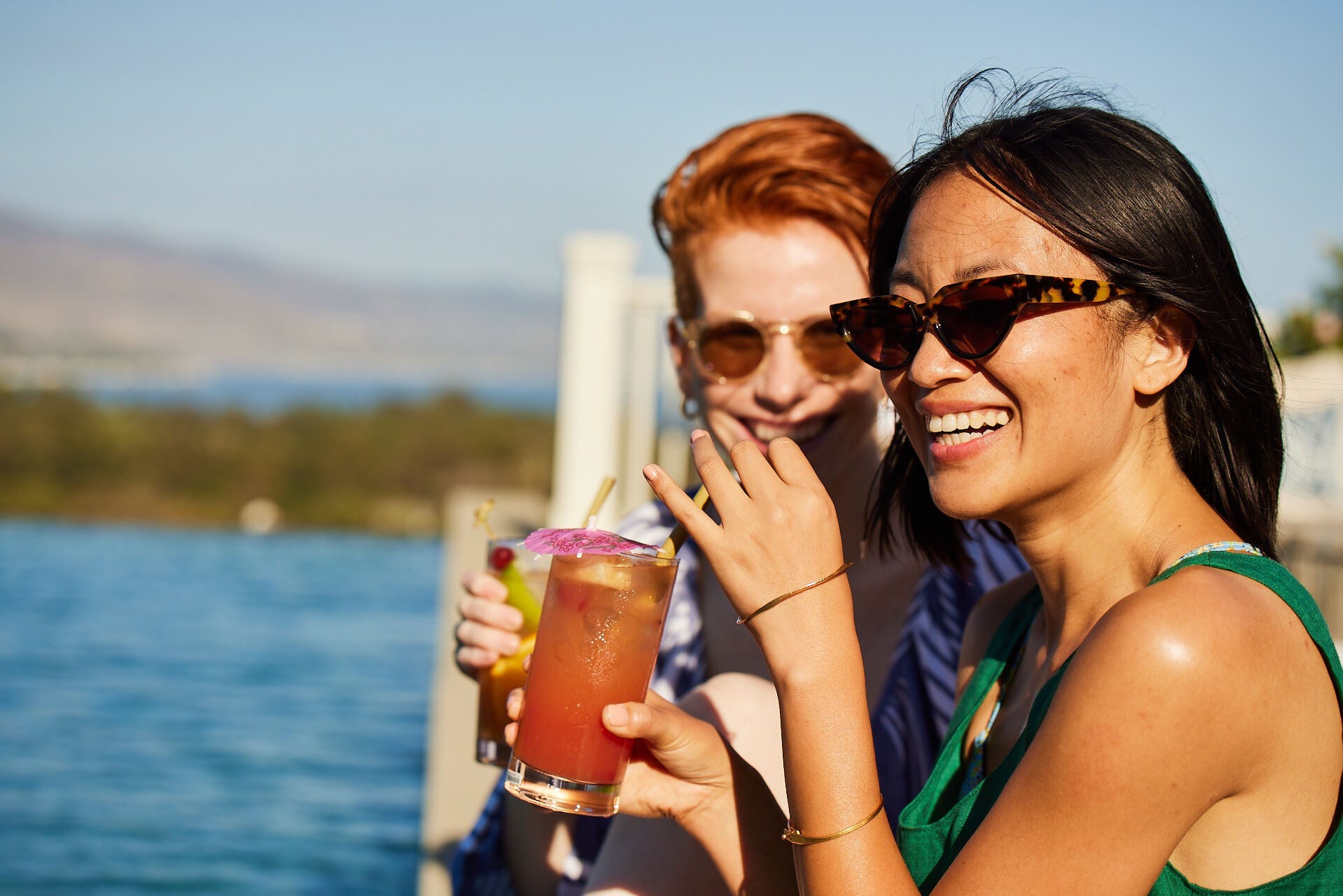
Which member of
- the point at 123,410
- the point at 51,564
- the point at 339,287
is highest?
the point at 339,287

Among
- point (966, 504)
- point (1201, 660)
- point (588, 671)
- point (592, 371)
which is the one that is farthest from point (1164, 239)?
point (592, 371)

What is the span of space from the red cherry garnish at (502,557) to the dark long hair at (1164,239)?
2.82 feet

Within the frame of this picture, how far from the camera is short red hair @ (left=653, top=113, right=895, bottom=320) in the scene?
2379 mm

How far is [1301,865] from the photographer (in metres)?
1.29

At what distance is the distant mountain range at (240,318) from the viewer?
79.5 m

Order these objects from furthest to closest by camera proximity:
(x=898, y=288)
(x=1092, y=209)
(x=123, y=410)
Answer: (x=123, y=410) → (x=898, y=288) → (x=1092, y=209)

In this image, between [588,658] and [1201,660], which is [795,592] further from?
[1201,660]

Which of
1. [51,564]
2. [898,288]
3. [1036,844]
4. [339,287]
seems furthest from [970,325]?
[339,287]

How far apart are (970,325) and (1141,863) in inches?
23.8

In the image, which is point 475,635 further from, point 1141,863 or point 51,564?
point 51,564

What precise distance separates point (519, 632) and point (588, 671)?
0.55 meters

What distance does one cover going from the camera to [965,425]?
1.48m

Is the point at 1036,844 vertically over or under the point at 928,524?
under

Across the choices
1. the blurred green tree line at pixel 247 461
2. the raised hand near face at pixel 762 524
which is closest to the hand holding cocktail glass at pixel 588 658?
the raised hand near face at pixel 762 524
